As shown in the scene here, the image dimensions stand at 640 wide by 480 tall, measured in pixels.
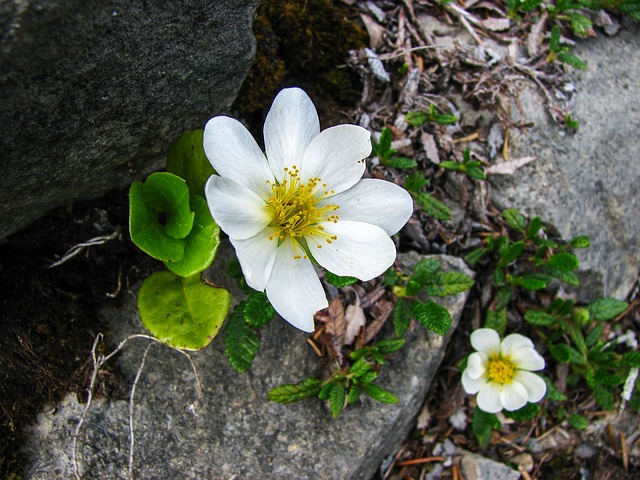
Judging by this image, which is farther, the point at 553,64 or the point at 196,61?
the point at 553,64

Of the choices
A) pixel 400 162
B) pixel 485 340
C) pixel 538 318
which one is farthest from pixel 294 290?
pixel 538 318

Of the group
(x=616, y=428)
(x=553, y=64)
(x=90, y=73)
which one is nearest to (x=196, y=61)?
(x=90, y=73)

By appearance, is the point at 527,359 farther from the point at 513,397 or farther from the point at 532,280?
the point at 532,280

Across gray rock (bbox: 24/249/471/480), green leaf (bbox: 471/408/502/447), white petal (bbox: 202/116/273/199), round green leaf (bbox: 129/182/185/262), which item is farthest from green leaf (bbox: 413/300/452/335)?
round green leaf (bbox: 129/182/185/262)

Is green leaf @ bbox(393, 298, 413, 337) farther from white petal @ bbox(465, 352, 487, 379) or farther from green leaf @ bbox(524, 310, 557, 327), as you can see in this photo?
green leaf @ bbox(524, 310, 557, 327)

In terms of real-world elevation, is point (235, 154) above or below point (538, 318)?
above

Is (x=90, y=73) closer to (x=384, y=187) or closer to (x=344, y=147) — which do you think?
(x=344, y=147)
